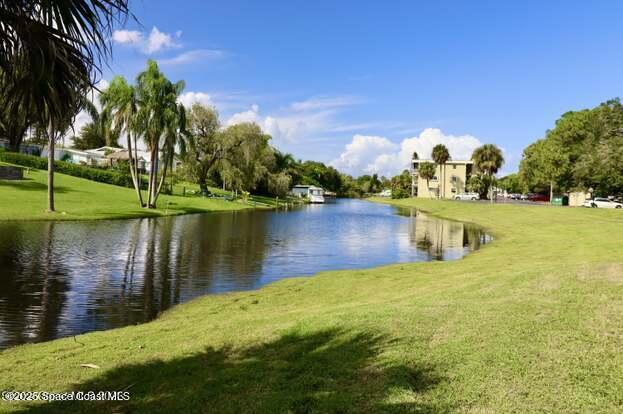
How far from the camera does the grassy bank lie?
37125mm

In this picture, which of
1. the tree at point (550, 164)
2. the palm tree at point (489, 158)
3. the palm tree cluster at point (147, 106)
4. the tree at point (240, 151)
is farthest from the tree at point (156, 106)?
the palm tree at point (489, 158)

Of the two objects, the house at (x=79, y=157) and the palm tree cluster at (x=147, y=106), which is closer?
the palm tree cluster at (x=147, y=106)

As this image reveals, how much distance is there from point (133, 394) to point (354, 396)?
3.33 meters

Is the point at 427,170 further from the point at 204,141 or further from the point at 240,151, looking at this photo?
the point at 204,141

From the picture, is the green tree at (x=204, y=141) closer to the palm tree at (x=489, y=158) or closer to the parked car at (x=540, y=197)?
the palm tree at (x=489, y=158)

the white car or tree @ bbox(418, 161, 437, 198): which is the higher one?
tree @ bbox(418, 161, 437, 198)

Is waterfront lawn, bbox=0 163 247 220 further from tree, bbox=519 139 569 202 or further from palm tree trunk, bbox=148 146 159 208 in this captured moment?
tree, bbox=519 139 569 202

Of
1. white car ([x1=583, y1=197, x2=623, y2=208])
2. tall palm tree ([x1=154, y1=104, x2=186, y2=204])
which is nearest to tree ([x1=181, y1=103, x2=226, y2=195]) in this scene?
tall palm tree ([x1=154, y1=104, x2=186, y2=204])

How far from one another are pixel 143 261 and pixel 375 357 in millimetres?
17005

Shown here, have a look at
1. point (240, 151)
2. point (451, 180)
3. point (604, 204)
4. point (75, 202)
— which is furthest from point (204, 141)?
point (451, 180)

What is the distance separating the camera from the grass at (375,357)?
590cm

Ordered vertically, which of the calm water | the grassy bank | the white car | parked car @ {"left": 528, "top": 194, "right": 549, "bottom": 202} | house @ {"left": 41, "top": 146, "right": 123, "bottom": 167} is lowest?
the calm water

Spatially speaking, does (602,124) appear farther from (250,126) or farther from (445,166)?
(445,166)

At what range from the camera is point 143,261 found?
A: 71.3ft
